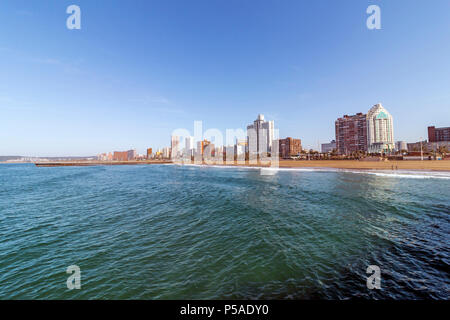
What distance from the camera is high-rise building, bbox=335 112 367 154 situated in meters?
165

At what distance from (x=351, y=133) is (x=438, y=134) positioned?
3742 inches

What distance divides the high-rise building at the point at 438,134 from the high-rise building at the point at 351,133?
86.5m

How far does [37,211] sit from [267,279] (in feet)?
76.2

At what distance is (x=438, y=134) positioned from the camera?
585 ft

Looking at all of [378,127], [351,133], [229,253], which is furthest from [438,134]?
[229,253]

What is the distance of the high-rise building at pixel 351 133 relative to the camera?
16512 centimetres

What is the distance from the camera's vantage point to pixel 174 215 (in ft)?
51.5

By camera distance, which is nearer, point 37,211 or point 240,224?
point 240,224

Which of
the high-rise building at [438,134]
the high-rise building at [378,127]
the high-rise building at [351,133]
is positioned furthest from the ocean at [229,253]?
the high-rise building at [438,134]

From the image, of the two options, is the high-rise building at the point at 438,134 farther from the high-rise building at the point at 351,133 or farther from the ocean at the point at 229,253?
the ocean at the point at 229,253
